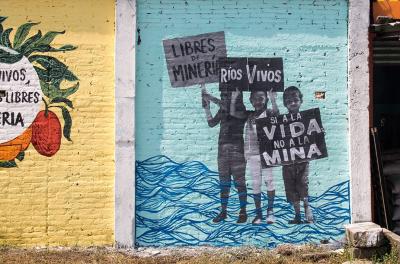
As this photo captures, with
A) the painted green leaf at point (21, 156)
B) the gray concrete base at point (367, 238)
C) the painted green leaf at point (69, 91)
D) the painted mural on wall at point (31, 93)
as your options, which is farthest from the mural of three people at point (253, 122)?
the painted green leaf at point (21, 156)

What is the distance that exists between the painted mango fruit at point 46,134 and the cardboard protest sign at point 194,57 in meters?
1.88

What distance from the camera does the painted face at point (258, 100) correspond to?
6.93 m

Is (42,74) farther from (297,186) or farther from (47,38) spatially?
(297,186)

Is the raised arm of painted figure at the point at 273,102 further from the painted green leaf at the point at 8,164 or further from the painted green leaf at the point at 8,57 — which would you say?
the painted green leaf at the point at 8,164

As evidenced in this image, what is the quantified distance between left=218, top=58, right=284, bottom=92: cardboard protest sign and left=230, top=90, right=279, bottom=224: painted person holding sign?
11 centimetres

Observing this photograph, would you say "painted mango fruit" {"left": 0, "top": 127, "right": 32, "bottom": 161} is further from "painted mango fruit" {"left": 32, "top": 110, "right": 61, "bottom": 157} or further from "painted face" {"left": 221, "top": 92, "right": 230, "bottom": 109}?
"painted face" {"left": 221, "top": 92, "right": 230, "bottom": 109}

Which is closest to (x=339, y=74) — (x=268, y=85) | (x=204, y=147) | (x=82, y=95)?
(x=268, y=85)

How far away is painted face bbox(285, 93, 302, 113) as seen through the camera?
275 inches

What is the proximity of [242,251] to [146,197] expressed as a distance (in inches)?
63.6

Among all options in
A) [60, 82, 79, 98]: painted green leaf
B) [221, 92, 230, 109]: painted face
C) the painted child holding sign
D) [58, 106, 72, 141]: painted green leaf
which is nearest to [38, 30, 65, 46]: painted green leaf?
[60, 82, 79, 98]: painted green leaf

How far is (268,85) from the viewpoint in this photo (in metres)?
6.96

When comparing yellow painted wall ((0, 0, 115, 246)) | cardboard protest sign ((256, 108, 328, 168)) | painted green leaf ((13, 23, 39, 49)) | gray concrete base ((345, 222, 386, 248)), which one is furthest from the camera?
cardboard protest sign ((256, 108, 328, 168))

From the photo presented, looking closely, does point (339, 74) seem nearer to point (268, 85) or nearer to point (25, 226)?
point (268, 85)

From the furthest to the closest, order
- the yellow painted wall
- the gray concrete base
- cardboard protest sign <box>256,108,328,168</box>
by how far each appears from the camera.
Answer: cardboard protest sign <box>256,108,328,168</box>, the yellow painted wall, the gray concrete base
